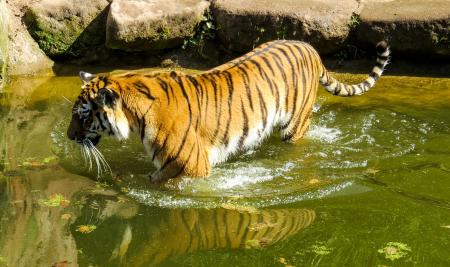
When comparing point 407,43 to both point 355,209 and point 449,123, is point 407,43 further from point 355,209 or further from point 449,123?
point 355,209

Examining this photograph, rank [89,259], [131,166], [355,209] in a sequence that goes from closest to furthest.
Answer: [89,259], [355,209], [131,166]

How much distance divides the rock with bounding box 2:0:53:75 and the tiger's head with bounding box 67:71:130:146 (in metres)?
3.57

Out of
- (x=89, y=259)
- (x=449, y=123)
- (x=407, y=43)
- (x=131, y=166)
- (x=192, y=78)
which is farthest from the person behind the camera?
(x=407, y=43)

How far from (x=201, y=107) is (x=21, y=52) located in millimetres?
4224

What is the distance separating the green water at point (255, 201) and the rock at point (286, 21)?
5.39 ft

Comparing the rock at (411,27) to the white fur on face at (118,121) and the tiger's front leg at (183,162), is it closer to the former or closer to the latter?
the tiger's front leg at (183,162)

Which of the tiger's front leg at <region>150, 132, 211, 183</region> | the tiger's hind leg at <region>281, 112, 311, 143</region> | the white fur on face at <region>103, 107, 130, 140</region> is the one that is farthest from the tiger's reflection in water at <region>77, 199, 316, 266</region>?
the tiger's hind leg at <region>281, 112, 311, 143</region>

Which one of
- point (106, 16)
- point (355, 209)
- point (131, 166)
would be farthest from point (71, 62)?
point (355, 209)

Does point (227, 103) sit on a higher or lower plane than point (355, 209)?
higher

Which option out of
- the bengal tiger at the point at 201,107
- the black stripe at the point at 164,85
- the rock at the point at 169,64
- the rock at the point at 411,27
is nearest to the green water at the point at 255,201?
the bengal tiger at the point at 201,107

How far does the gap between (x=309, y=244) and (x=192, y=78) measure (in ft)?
5.31

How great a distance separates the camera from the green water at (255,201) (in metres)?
3.73

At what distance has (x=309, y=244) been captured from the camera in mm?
3797

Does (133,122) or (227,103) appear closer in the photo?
(133,122)
